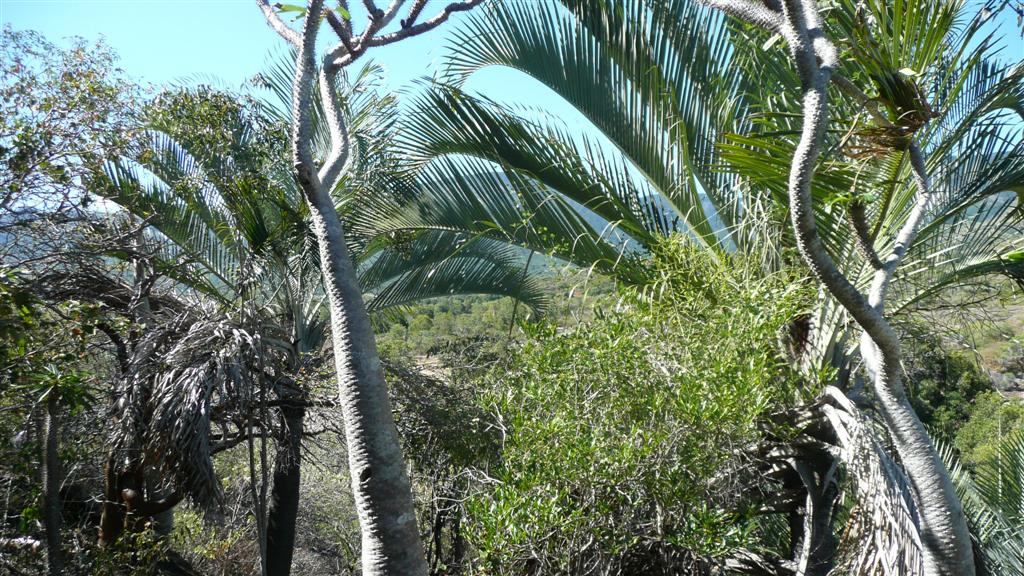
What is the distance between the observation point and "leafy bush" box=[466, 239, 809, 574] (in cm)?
325

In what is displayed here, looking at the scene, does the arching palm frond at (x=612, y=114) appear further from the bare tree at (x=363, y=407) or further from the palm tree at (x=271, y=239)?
the bare tree at (x=363, y=407)

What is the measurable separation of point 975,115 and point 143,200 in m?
5.95

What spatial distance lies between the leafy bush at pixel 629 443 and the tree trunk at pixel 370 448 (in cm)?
43

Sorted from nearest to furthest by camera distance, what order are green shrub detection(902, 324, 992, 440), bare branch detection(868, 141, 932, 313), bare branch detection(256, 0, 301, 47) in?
1. bare branch detection(868, 141, 932, 313)
2. bare branch detection(256, 0, 301, 47)
3. green shrub detection(902, 324, 992, 440)

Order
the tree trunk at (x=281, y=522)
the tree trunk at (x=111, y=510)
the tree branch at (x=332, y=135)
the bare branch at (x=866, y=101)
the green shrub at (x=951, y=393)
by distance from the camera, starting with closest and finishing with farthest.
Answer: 1. the bare branch at (x=866, y=101)
2. the tree branch at (x=332, y=135)
3. the tree trunk at (x=111, y=510)
4. the tree trunk at (x=281, y=522)
5. the green shrub at (x=951, y=393)

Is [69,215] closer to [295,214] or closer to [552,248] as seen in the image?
[295,214]

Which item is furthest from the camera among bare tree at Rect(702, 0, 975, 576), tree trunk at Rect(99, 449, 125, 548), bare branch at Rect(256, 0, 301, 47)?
tree trunk at Rect(99, 449, 125, 548)

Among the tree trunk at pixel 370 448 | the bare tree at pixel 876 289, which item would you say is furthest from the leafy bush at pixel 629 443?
the bare tree at pixel 876 289

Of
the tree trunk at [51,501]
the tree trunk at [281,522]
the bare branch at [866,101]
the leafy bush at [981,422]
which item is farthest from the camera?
the leafy bush at [981,422]

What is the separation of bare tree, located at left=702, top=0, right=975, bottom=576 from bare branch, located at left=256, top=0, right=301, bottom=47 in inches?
98.8

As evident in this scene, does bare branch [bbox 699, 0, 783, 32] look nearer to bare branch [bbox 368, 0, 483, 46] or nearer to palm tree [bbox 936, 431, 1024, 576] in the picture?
bare branch [bbox 368, 0, 483, 46]

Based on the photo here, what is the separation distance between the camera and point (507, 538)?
3176 mm

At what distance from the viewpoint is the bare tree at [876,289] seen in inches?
108

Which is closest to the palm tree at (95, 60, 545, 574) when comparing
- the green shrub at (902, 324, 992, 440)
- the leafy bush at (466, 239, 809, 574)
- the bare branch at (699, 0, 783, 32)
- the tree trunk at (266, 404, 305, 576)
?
the tree trunk at (266, 404, 305, 576)
